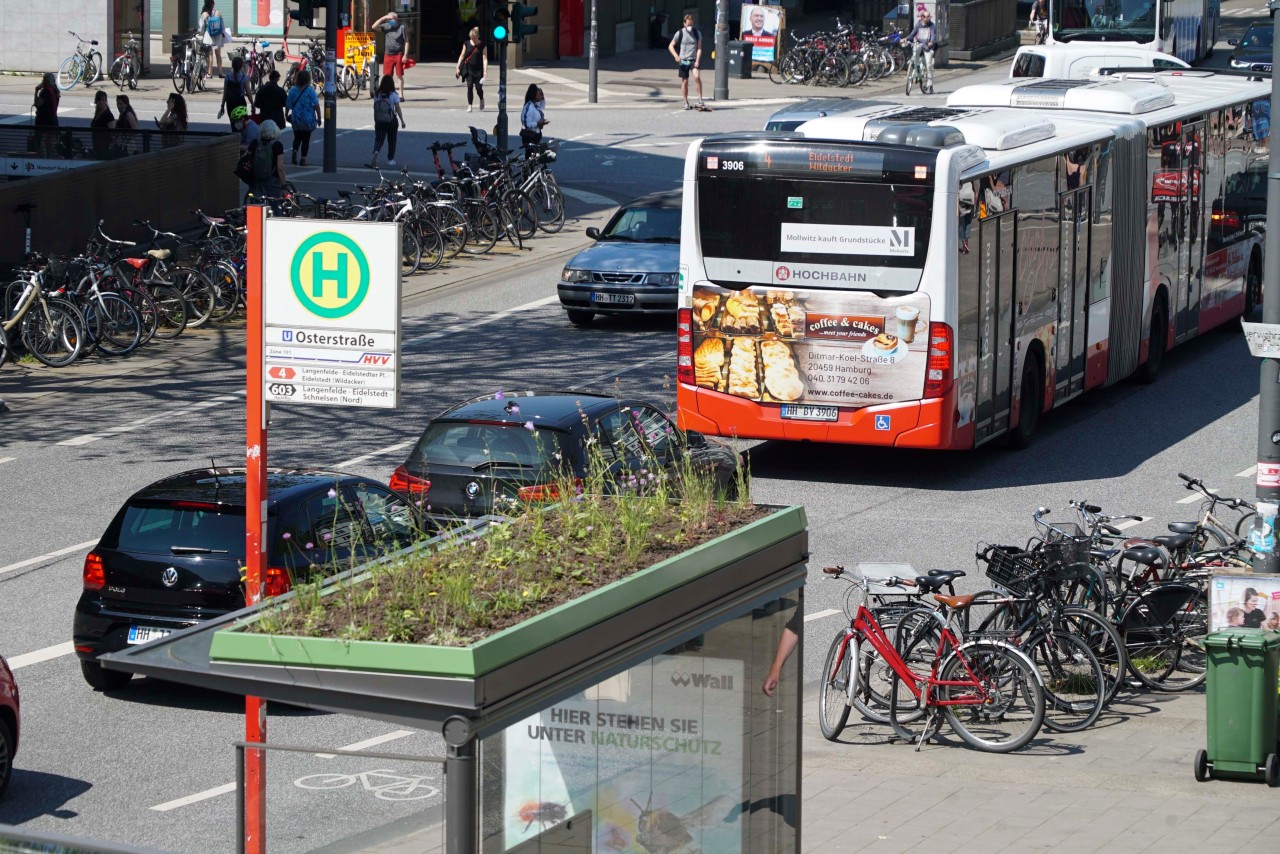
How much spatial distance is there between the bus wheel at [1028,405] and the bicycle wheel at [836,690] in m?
8.01

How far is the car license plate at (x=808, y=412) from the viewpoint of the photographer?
17.6 meters

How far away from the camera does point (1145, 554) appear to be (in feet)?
41.4

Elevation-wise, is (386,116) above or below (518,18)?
below

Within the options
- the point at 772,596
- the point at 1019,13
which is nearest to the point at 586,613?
the point at 772,596

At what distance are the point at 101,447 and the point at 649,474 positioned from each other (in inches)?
472

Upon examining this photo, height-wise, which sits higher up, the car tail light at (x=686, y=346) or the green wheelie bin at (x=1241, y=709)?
the car tail light at (x=686, y=346)

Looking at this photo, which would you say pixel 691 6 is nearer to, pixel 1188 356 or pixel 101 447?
pixel 1188 356

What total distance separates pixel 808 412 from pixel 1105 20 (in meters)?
30.3

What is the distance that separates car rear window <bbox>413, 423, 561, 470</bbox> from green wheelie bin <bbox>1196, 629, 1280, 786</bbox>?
5153 millimetres

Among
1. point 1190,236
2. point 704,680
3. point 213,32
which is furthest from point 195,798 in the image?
point 213,32

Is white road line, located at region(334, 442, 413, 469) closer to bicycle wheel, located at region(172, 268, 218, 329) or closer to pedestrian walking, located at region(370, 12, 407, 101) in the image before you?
bicycle wheel, located at region(172, 268, 218, 329)

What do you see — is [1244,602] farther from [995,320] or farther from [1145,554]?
[995,320]

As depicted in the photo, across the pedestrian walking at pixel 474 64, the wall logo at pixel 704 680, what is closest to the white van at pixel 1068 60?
the pedestrian walking at pixel 474 64

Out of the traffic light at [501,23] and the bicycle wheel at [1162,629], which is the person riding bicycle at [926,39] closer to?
the traffic light at [501,23]
